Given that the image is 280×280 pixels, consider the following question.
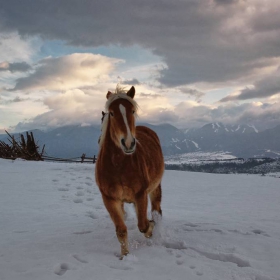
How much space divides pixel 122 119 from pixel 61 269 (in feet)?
7.37

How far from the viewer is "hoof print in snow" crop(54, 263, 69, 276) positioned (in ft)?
12.5

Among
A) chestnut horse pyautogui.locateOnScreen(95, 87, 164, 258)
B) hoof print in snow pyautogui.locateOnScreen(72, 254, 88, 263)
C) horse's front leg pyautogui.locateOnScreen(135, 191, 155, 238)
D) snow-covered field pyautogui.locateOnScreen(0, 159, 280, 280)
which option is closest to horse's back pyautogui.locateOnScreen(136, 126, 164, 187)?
chestnut horse pyautogui.locateOnScreen(95, 87, 164, 258)

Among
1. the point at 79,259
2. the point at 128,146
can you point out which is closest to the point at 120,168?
the point at 128,146

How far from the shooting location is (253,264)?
13.9ft

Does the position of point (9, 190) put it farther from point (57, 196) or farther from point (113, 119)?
point (113, 119)

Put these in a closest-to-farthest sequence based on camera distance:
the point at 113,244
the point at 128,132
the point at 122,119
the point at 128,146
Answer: the point at 128,146 → the point at 128,132 → the point at 122,119 → the point at 113,244

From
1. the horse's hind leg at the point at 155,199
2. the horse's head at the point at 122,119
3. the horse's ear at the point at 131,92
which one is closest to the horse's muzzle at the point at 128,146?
the horse's head at the point at 122,119

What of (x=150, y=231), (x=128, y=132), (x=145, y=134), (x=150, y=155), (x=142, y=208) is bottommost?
(x=150, y=231)

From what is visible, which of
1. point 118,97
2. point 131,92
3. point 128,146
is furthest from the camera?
point 131,92

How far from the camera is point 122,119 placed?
13.5ft

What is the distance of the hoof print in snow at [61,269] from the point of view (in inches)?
149

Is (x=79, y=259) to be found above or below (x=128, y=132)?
below

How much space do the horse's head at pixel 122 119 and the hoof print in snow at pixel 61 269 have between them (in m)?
1.81

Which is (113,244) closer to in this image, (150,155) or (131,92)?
(150,155)
